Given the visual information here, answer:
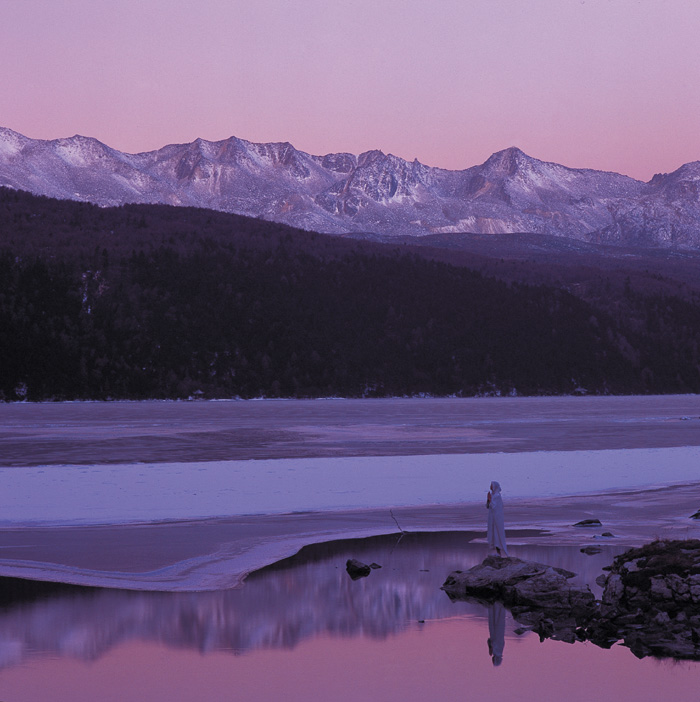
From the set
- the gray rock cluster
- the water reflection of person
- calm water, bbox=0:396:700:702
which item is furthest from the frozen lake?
the water reflection of person

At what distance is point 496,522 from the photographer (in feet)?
75.2

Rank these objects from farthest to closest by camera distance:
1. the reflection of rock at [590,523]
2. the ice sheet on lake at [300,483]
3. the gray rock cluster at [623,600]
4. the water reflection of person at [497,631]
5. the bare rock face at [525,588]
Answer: the ice sheet on lake at [300,483] < the reflection of rock at [590,523] < the bare rock face at [525,588] < the gray rock cluster at [623,600] < the water reflection of person at [497,631]

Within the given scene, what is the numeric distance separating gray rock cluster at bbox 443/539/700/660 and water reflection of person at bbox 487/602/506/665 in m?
0.23

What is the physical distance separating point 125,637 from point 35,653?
1.51 m

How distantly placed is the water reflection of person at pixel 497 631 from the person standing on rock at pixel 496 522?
385cm

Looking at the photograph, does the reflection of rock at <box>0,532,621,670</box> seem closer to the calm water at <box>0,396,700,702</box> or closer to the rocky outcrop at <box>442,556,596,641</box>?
the calm water at <box>0,396,700,702</box>

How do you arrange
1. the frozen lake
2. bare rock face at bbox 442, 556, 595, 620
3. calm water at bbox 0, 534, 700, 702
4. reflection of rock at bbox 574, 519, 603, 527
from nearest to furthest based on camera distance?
calm water at bbox 0, 534, 700, 702
bare rock face at bbox 442, 556, 595, 620
reflection of rock at bbox 574, 519, 603, 527
the frozen lake

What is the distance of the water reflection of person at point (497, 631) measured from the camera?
51.6ft

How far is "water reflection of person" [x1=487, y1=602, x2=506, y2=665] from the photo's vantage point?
51.6 ft

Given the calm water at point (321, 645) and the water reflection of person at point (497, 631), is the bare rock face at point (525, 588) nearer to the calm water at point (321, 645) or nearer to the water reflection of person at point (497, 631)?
the water reflection of person at point (497, 631)

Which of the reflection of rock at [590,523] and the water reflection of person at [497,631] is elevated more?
the reflection of rock at [590,523]

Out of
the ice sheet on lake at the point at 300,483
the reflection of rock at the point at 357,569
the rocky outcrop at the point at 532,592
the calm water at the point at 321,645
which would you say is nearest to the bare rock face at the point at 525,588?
the rocky outcrop at the point at 532,592

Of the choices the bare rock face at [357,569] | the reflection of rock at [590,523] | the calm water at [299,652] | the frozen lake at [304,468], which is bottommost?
the calm water at [299,652]

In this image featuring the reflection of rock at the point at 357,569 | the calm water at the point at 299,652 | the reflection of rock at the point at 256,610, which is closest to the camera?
the calm water at the point at 299,652
